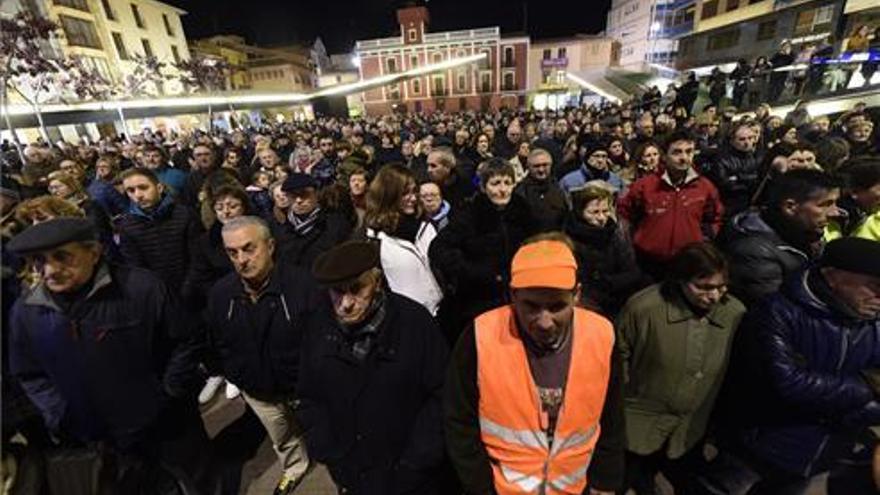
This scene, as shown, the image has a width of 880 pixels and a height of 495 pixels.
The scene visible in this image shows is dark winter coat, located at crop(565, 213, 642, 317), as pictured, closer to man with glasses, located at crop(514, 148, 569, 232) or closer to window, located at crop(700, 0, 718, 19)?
man with glasses, located at crop(514, 148, 569, 232)

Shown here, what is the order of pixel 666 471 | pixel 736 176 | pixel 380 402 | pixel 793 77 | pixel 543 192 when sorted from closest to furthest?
pixel 380 402
pixel 666 471
pixel 543 192
pixel 736 176
pixel 793 77

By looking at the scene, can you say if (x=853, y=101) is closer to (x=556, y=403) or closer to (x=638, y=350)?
(x=638, y=350)

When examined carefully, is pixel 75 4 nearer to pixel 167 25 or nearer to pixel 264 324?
pixel 167 25

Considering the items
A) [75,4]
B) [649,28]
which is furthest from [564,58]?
[75,4]

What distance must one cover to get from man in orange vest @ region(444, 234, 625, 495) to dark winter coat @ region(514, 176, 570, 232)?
171cm

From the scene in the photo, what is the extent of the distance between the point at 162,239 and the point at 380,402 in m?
2.99

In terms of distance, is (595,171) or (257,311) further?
(595,171)

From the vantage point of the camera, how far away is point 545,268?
1637mm

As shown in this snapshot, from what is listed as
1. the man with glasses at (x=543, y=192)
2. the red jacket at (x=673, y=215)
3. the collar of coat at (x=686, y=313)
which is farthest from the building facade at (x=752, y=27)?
the collar of coat at (x=686, y=313)

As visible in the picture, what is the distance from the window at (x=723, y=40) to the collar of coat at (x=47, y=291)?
40487 mm

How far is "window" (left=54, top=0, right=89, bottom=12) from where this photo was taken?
31.4 m

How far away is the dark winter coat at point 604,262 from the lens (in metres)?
3.01

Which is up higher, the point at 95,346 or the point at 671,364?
the point at 95,346

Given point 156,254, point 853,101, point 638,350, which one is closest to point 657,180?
point 638,350
